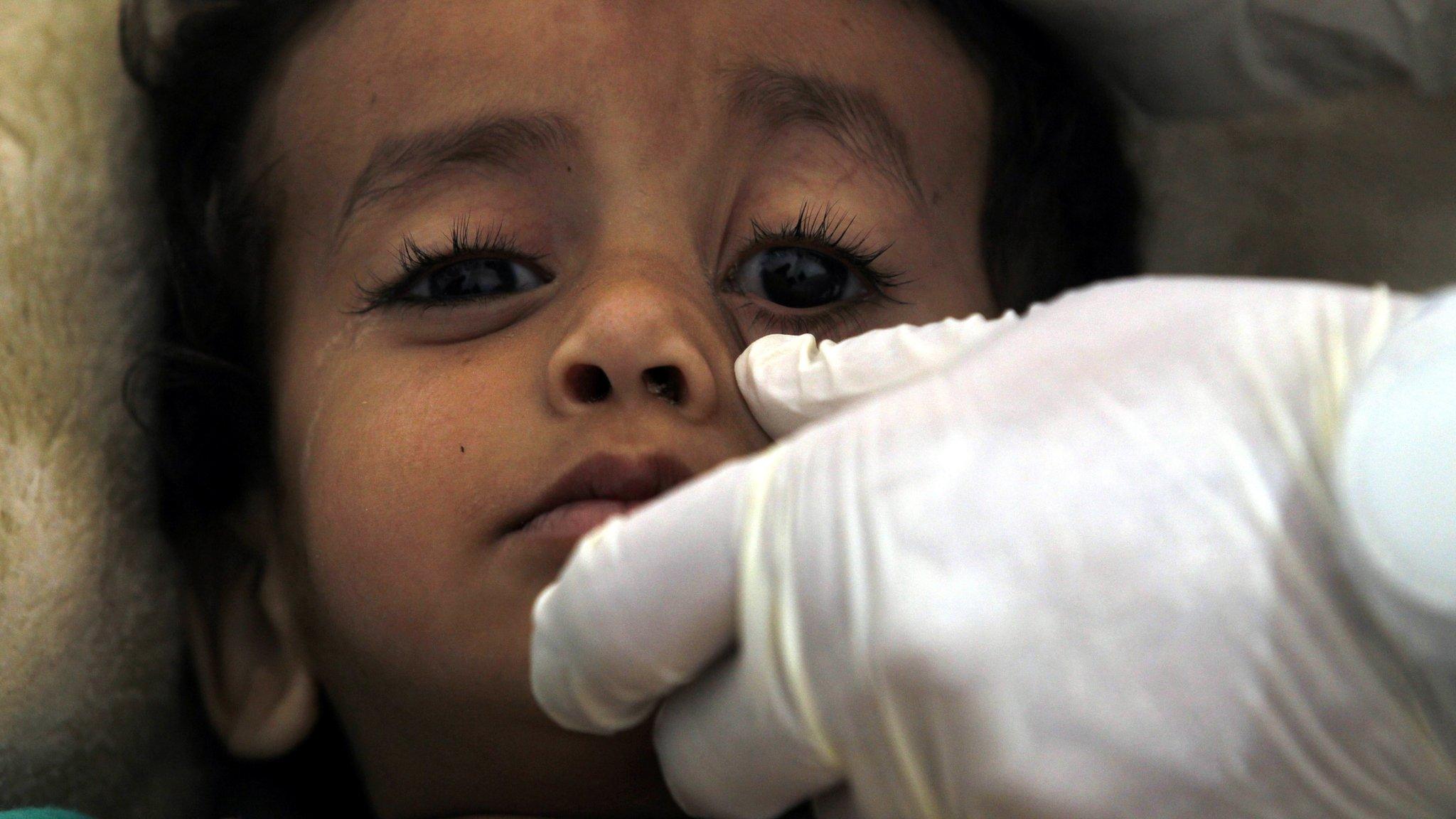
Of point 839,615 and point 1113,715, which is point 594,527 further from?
point 1113,715

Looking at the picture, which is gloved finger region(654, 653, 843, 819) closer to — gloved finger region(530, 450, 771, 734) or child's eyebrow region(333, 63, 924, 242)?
gloved finger region(530, 450, 771, 734)

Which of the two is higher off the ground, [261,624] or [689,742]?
[261,624]

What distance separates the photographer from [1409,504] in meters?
0.56

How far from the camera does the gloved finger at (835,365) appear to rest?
0.81 m

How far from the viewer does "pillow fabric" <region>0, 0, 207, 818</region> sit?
1152 millimetres

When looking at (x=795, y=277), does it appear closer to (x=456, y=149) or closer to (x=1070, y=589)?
(x=456, y=149)

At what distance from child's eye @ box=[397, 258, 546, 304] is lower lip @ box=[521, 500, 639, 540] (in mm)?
248

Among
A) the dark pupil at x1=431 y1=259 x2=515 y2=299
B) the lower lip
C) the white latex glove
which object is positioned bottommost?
the lower lip

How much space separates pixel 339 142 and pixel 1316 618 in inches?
35.9

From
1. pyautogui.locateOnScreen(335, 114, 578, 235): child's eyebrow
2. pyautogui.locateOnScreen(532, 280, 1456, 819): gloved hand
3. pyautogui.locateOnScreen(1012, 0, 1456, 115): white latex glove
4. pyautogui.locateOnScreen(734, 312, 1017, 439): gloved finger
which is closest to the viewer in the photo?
pyautogui.locateOnScreen(532, 280, 1456, 819): gloved hand

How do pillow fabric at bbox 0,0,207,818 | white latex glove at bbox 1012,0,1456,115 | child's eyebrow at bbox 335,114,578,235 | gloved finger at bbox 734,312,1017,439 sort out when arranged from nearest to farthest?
gloved finger at bbox 734,312,1017,439 < child's eyebrow at bbox 335,114,578,235 < pillow fabric at bbox 0,0,207,818 < white latex glove at bbox 1012,0,1456,115

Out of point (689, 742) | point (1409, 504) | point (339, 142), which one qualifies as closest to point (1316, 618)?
point (1409, 504)

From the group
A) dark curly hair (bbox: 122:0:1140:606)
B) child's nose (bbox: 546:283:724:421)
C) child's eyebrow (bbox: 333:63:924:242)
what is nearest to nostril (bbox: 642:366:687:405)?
child's nose (bbox: 546:283:724:421)

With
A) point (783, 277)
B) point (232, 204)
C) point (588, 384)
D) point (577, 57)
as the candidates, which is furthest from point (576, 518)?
point (232, 204)
